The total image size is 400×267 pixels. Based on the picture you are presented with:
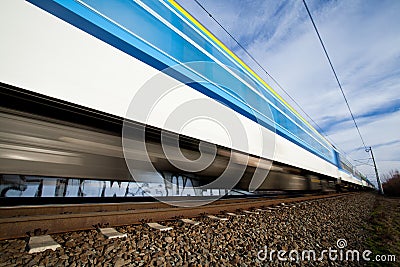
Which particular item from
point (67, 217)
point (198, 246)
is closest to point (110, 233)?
point (67, 217)

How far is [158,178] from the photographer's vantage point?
95.9 inches

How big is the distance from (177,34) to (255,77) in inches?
75.6

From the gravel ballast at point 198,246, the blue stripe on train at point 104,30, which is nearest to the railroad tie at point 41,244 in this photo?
the gravel ballast at point 198,246

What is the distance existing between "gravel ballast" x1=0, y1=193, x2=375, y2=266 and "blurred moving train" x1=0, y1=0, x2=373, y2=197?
1.86ft

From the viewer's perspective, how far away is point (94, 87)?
4.65ft

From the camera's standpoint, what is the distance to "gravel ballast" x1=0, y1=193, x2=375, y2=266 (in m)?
1.03

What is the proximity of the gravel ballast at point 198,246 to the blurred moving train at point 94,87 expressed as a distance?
22.3 inches

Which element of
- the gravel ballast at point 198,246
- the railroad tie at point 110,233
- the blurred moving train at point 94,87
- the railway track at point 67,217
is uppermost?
the blurred moving train at point 94,87

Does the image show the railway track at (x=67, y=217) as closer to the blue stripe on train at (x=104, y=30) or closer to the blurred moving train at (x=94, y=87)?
the blurred moving train at (x=94, y=87)

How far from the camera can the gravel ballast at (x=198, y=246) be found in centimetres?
103

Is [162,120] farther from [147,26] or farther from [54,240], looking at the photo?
[54,240]

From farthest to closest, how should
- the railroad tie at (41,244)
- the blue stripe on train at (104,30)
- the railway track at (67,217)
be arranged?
the blue stripe on train at (104,30)
the railway track at (67,217)
the railroad tie at (41,244)

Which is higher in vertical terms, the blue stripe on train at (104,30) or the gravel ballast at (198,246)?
the blue stripe on train at (104,30)

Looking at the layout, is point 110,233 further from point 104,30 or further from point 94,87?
point 104,30
